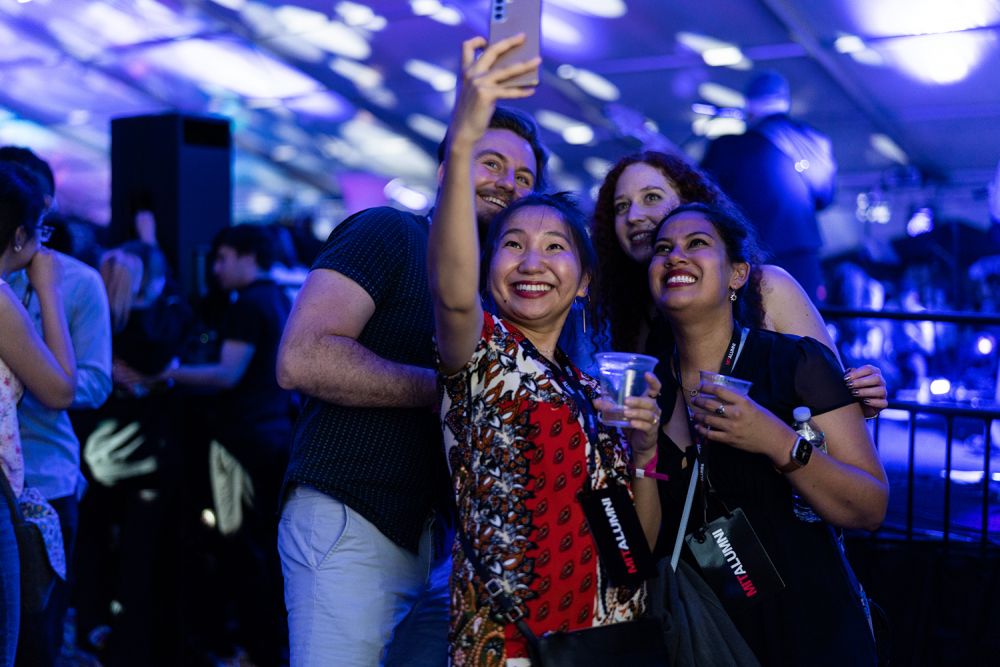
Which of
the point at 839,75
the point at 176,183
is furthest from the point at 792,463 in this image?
the point at 839,75

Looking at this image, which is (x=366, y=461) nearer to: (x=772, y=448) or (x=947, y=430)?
(x=772, y=448)

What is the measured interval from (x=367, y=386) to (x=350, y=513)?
29 cm

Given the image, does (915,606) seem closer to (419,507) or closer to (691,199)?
(691,199)

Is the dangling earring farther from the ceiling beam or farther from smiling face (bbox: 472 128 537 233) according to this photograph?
the ceiling beam

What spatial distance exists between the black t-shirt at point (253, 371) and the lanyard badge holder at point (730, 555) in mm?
3047

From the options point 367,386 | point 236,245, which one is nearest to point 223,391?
point 236,245

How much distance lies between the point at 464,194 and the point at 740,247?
975 millimetres

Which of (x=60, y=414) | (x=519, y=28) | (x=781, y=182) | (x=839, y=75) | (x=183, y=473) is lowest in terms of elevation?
(x=183, y=473)

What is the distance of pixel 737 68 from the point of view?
9.37 metres

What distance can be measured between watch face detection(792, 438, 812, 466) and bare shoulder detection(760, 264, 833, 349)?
0.56 meters

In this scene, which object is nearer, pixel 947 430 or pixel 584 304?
pixel 584 304

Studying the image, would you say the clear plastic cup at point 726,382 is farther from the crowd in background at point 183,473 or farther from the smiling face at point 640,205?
the crowd in background at point 183,473

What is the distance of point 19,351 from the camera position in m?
2.77

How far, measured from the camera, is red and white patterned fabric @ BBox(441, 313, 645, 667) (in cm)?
187
